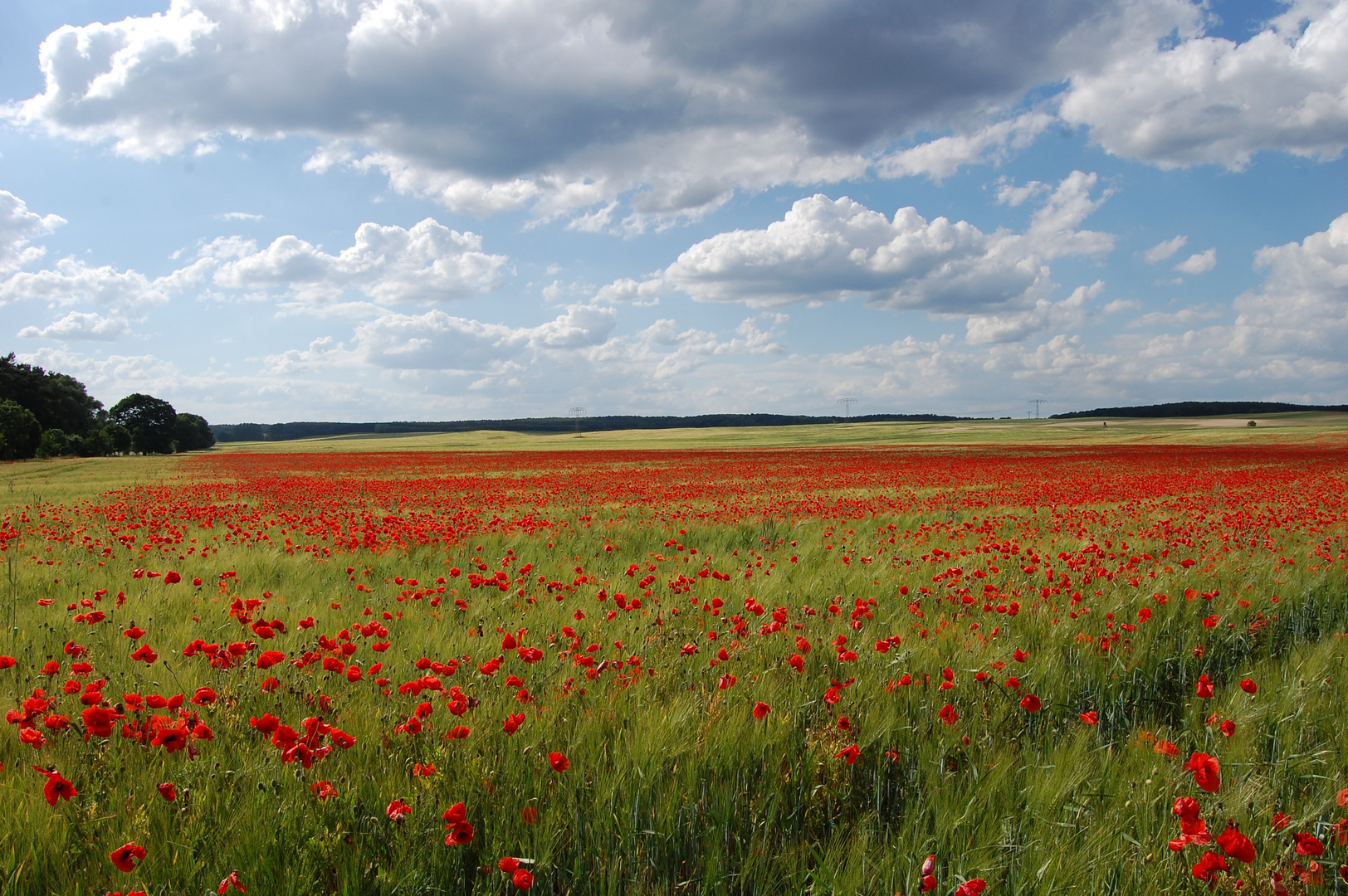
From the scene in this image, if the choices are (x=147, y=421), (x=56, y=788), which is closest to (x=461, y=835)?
(x=56, y=788)

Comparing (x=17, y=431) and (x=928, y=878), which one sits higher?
(x=17, y=431)

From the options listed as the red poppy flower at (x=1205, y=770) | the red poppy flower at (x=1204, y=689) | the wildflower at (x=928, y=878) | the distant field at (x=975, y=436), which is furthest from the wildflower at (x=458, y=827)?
the distant field at (x=975, y=436)

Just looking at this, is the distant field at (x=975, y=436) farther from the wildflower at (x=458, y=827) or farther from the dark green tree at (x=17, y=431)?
the wildflower at (x=458, y=827)

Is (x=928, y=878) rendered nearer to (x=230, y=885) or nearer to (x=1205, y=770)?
(x=1205, y=770)

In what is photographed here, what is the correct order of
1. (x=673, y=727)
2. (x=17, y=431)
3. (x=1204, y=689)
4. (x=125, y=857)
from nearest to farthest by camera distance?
1. (x=125, y=857)
2. (x=673, y=727)
3. (x=1204, y=689)
4. (x=17, y=431)

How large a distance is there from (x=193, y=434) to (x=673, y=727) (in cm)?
11556

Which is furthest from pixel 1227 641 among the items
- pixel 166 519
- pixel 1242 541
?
pixel 166 519

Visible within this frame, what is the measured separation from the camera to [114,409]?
8094cm

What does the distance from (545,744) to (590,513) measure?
33.2ft

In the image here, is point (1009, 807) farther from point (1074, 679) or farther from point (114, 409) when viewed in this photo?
point (114, 409)

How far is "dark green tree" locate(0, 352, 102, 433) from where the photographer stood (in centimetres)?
5997

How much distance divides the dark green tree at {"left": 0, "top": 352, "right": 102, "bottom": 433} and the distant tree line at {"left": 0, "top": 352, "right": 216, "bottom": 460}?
1.8 inches

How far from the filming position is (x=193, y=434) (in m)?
97.1

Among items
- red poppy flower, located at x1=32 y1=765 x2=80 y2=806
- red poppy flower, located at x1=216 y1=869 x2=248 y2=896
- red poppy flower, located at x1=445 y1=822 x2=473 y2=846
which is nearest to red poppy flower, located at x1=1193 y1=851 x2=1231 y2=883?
red poppy flower, located at x1=445 y1=822 x2=473 y2=846
